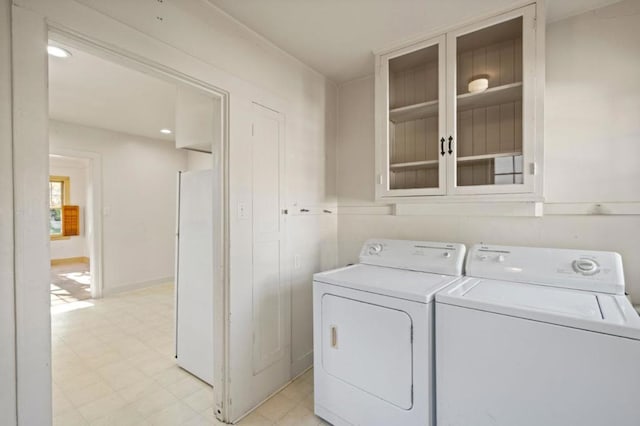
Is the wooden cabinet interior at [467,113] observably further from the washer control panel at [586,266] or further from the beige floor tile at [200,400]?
the beige floor tile at [200,400]

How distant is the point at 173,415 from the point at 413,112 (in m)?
2.45

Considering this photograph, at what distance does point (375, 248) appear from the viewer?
6.93ft

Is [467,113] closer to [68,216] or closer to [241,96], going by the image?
[241,96]

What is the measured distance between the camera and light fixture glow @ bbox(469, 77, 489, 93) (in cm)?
175

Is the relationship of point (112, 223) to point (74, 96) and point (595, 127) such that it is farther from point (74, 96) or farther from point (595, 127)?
point (595, 127)

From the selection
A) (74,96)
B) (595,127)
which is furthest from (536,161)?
(74,96)

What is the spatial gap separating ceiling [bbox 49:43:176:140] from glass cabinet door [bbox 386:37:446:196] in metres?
1.77

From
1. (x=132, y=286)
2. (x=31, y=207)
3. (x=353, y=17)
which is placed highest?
(x=353, y=17)

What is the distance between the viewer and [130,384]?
2102 millimetres

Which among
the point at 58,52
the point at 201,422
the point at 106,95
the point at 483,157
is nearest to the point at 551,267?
the point at 483,157

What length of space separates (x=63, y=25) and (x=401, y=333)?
187 centimetres

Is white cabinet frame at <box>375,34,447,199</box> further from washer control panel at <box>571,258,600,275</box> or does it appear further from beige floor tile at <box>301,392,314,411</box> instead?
beige floor tile at <box>301,392,314,411</box>

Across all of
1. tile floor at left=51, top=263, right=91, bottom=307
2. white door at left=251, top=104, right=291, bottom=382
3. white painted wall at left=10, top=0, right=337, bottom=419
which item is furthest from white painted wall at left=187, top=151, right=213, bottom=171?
white door at left=251, top=104, right=291, bottom=382

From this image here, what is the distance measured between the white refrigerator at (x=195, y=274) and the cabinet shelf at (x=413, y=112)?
1.36 meters
